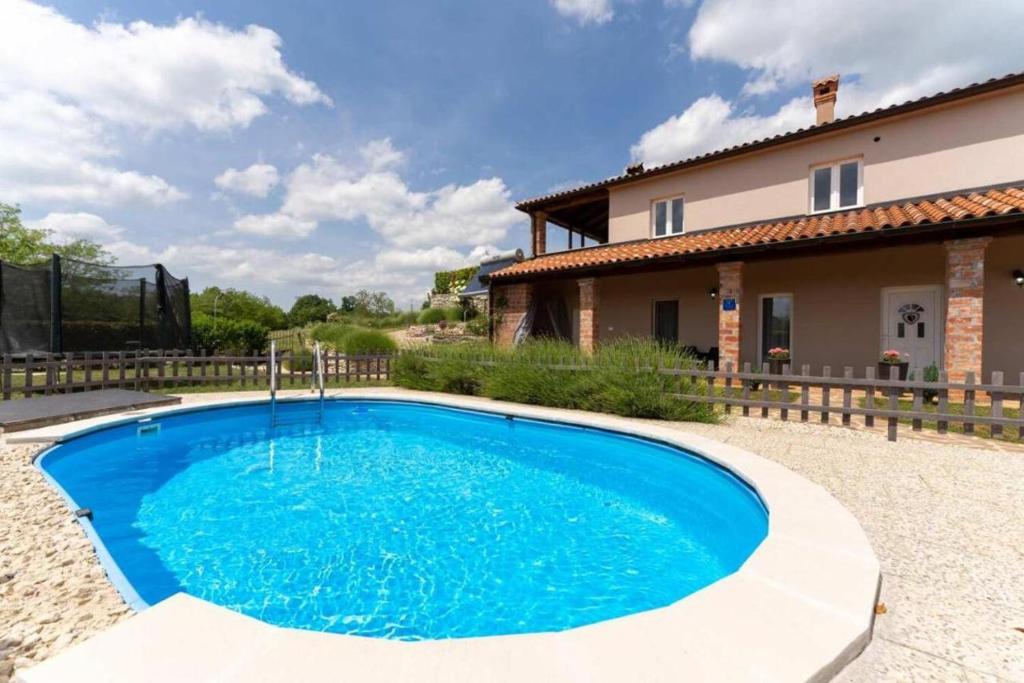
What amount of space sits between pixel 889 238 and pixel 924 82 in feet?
22.8

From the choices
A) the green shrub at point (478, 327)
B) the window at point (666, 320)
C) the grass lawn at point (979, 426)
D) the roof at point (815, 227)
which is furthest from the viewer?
the green shrub at point (478, 327)

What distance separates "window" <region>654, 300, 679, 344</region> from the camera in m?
12.9

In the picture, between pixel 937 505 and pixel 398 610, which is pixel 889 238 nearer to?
pixel 937 505

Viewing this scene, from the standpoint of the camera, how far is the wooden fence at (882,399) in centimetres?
585

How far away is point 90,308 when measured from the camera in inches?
414

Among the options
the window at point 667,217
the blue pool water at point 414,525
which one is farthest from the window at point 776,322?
the blue pool water at point 414,525

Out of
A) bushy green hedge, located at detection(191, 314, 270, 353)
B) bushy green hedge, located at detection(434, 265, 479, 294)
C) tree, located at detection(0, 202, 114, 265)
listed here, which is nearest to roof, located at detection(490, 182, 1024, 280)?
bushy green hedge, located at detection(191, 314, 270, 353)

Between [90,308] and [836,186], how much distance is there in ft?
62.7

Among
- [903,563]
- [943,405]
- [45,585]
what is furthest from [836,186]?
[45,585]

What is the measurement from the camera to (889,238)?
7.87 metres

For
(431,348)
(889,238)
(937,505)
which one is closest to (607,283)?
(431,348)

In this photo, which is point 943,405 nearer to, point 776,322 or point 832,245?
point 832,245

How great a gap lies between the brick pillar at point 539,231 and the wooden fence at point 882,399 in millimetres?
8479

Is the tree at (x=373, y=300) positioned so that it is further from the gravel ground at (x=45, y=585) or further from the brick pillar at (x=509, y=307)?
the gravel ground at (x=45, y=585)
